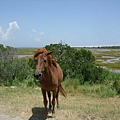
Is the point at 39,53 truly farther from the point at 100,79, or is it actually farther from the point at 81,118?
the point at 100,79

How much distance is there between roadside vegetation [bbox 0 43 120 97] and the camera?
12041 millimetres

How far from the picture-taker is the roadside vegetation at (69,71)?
12.0 m

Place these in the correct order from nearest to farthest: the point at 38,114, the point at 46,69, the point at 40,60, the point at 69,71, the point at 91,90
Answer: the point at 40,60 → the point at 46,69 → the point at 38,114 → the point at 91,90 → the point at 69,71

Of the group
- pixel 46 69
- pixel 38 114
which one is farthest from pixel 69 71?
pixel 46 69

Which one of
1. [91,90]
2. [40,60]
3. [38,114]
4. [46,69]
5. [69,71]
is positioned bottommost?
[91,90]

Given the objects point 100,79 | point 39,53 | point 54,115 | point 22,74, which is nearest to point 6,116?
point 54,115

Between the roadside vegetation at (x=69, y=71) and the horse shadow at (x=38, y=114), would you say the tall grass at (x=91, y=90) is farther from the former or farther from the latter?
the horse shadow at (x=38, y=114)

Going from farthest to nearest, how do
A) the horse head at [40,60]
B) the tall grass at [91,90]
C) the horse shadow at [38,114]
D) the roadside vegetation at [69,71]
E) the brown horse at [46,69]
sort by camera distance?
the roadside vegetation at [69,71] → the tall grass at [91,90] → the horse shadow at [38,114] → the brown horse at [46,69] → the horse head at [40,60]

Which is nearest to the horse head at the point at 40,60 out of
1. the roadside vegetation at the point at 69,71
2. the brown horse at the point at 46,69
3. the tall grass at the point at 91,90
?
the brown horse at the point at 46,69

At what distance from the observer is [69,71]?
1348cm

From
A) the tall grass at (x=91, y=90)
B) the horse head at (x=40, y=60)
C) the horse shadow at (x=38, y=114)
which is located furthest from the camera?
the tall grass at (x=91, y=90)

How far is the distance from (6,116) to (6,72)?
23.7 ft

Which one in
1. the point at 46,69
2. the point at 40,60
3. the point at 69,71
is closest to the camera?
the point at 40,60

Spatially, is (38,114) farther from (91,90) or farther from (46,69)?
(91,90)
